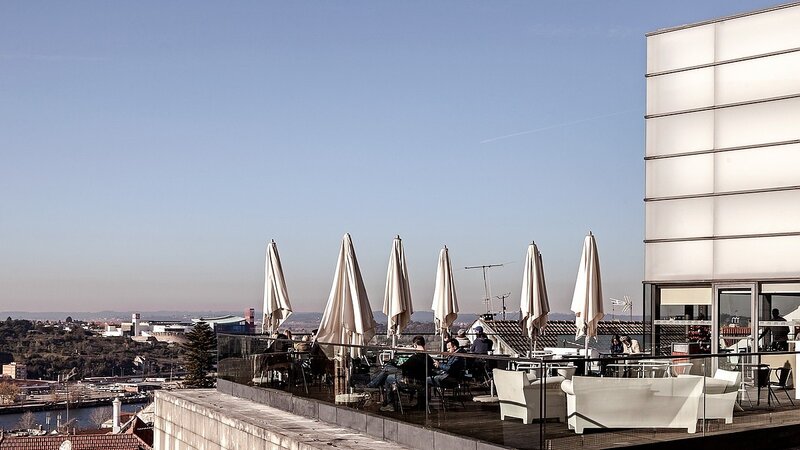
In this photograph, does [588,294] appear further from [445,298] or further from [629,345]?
[445,298]

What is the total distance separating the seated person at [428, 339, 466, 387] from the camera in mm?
11727

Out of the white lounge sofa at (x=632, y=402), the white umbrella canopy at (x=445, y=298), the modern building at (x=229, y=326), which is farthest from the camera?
the modern building at (x=229, y=326)

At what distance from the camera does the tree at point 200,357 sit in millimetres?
51703

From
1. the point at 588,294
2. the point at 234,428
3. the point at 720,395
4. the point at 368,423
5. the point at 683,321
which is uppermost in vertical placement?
the point at 588,294

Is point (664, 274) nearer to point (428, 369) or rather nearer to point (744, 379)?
point (744, 379)

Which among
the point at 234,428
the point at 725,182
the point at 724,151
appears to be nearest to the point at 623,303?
the point at 725,182

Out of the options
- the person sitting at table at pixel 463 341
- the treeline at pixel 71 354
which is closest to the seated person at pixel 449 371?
the person sitting at table at pixel 463 341

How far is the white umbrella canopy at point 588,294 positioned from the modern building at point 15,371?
174 m

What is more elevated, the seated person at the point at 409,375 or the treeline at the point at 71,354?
the seated person at the point at 409,375

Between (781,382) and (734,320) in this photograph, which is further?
(734,320)

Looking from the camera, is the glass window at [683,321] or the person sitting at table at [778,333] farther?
the glass window at [683,321]

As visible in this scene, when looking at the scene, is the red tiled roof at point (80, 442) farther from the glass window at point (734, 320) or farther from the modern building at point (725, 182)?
the glass window at point (734, 320)

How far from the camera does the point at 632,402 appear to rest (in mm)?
10852

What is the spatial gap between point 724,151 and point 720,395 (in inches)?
331
